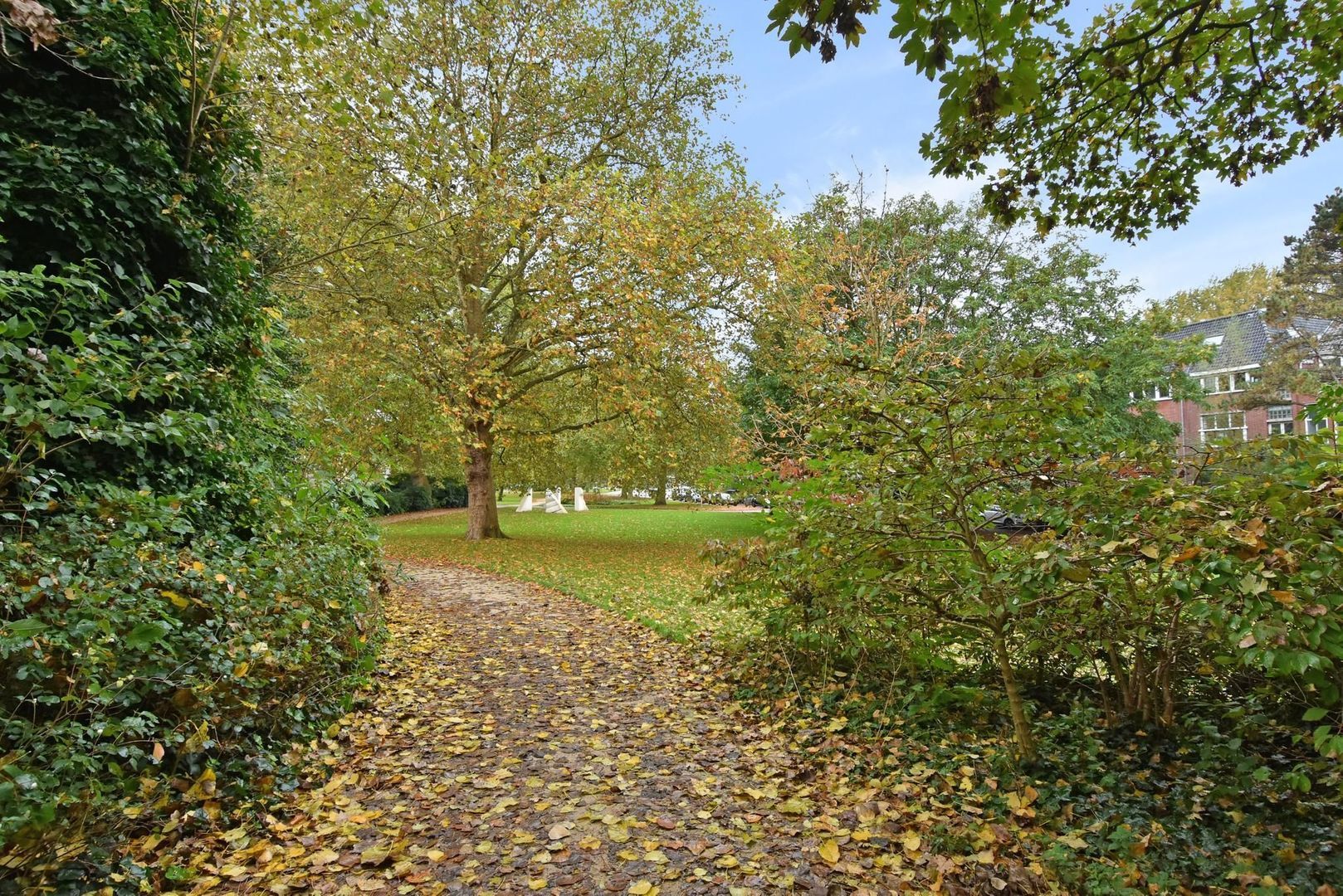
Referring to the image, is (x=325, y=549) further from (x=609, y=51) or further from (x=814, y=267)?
(x=609, y=51)

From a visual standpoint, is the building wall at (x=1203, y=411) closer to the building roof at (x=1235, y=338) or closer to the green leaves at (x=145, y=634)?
the building roof at (x=1235, y=338)

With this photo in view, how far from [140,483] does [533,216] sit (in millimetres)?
8731

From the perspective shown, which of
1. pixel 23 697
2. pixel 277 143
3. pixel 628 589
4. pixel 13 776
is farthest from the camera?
pixel 628 589

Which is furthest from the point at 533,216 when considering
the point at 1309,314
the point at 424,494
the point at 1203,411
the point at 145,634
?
the point at 1203,411

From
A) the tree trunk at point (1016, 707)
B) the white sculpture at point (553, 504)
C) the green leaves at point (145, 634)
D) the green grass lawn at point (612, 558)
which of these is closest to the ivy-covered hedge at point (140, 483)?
the green leaves at point (145, 634)

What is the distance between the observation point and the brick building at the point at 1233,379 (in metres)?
30.4

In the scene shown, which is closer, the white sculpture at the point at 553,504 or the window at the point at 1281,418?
the white sculpture at the point at 553,504

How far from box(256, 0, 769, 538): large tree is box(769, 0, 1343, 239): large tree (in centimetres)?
649

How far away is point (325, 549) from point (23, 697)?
8.66 ft

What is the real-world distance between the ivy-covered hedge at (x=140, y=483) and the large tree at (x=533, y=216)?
4.13 metres

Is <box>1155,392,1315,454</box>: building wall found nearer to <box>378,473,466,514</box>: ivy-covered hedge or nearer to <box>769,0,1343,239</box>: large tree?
<box>769,0,1343,239</box>: large tree

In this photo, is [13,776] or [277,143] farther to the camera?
[277,143]

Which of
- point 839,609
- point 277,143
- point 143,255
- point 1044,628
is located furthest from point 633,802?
point 277,143

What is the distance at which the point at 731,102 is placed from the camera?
52.0 feet
